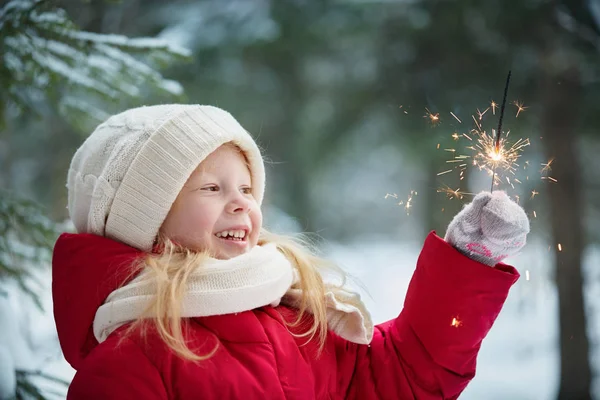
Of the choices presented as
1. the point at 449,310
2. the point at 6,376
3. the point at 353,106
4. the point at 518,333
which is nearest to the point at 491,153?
the point at 449,310

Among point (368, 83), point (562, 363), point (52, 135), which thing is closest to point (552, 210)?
point (562, 363)

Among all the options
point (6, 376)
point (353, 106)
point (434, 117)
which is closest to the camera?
point (434, 117)

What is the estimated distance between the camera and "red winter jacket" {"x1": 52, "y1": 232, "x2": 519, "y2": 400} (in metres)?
1.03

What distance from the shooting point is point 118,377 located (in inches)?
39.4

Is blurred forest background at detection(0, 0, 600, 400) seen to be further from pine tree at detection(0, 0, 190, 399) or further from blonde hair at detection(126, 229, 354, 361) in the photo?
blonde hair at detection(126, 229, 354, 361)

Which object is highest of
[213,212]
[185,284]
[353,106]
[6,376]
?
[353,106]

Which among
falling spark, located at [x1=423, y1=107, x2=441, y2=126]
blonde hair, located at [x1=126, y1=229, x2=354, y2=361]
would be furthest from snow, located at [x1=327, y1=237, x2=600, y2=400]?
blonde hair, located at [x1=126, y1=229, x2=354, y2=361]

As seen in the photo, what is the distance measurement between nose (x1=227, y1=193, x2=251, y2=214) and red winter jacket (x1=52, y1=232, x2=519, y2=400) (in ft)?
0.63

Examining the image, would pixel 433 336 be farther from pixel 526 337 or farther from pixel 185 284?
pixel 526 337

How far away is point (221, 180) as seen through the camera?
120 centimetres

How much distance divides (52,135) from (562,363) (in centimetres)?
391

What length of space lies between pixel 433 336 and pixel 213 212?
1.61 feet

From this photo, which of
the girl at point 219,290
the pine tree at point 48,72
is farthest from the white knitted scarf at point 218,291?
the pine tree at point 48,72

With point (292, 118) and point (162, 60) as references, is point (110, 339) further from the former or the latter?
point (292, 118)
